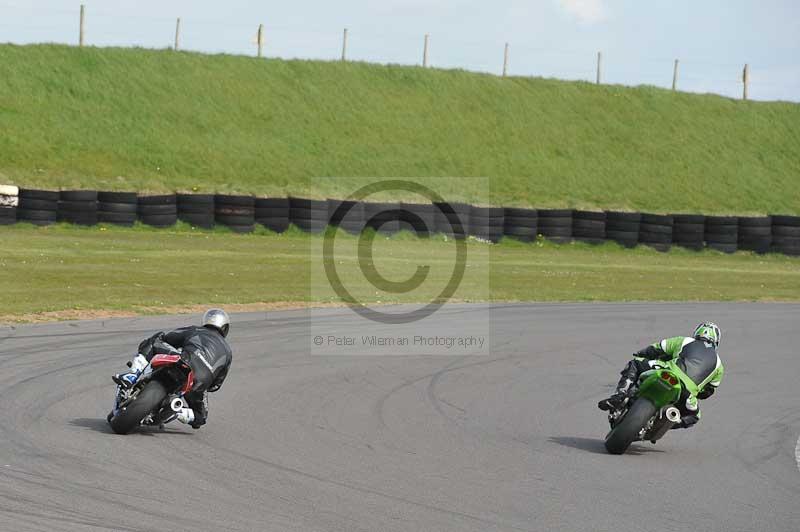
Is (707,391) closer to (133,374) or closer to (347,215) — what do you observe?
(133,374)

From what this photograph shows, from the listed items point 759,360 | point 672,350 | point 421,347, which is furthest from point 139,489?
point 759,360

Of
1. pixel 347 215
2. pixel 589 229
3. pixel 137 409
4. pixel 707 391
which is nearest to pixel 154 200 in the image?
pixel 347 215

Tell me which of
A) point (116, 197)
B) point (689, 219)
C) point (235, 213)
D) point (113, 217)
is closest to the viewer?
point (113, 217)

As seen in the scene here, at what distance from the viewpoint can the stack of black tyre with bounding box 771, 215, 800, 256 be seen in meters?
37.5

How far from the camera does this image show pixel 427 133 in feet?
159

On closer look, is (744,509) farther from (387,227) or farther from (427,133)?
(427,133)

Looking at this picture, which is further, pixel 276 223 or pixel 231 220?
pixel 276 223

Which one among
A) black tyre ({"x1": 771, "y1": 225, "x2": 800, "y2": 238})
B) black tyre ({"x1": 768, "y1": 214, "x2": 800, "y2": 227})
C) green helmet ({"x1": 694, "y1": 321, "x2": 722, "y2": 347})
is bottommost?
green helmet ({"x1": 694, "y1": 321, "x2": 722, "y2": 347})

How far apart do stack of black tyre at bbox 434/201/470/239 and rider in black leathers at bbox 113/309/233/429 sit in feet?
80.2

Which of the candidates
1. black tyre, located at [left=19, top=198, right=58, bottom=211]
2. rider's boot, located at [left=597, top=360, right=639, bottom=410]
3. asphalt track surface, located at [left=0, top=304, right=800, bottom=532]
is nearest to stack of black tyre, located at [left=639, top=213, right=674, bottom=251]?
black tyre, located at [left=19, top=198, right=58, bottom=211]

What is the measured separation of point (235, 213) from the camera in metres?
32.6

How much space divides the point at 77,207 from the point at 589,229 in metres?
15.6

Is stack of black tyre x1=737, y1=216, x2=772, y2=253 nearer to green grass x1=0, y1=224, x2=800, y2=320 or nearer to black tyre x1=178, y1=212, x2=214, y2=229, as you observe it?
green grass x1=0, y1=224, x2=800, y2=320

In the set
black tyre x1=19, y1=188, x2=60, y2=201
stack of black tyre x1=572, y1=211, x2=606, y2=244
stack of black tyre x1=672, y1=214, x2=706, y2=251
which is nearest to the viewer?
black tyre x1=19, y1=188, x2=60, y2=201
